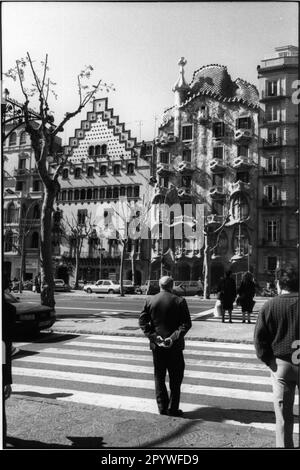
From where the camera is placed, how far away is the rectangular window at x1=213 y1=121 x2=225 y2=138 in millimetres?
6630

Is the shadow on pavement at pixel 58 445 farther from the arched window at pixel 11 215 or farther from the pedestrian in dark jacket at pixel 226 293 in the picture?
the pedestrian in dark jacket at pixel 226 293

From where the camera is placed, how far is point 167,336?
16.0ft

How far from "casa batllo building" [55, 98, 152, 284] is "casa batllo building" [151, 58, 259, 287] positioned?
1.30 ft

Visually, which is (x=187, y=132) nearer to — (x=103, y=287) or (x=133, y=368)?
(x=103, y=287)

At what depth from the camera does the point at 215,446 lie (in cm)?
369

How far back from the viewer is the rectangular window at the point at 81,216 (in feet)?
22.2

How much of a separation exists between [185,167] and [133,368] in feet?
11.5

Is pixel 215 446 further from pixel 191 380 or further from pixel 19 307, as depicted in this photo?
A: pixel 19 307

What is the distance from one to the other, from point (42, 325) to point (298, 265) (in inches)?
311

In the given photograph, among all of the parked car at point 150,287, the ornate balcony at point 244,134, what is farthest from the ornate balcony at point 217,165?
the parked car at point 150,287

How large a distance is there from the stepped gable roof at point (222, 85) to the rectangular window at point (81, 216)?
8.07 feet

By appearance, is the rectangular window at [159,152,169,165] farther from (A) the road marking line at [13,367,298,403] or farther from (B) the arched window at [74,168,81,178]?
(A) the road marking line at [13,367,298,403]

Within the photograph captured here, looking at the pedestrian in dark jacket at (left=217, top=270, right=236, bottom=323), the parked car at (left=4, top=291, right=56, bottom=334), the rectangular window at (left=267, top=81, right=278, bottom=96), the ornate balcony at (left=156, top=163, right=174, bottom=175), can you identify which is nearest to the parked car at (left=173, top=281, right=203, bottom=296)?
the ornate balcony at (left=156, top=163, right=174, bottom=175)
